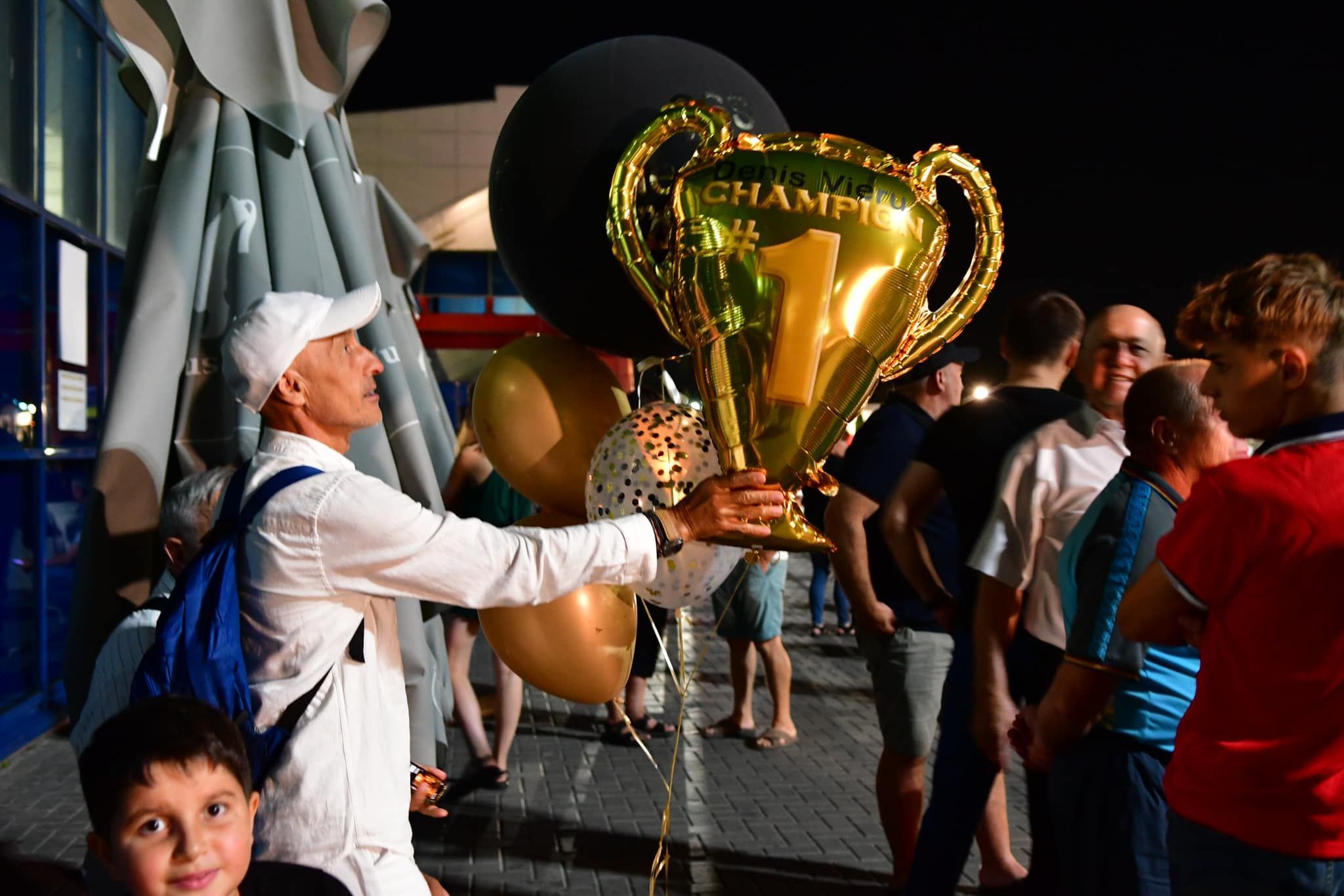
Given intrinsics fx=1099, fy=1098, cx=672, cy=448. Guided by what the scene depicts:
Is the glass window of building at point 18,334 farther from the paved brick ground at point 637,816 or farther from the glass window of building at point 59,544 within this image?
the paved brick ground at point 637,816

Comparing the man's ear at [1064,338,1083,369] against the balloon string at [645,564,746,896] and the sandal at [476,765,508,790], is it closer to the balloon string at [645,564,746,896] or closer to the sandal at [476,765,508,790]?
the balloon string at [645,564,746,896]

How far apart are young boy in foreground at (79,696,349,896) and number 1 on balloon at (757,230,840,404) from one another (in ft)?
3.35

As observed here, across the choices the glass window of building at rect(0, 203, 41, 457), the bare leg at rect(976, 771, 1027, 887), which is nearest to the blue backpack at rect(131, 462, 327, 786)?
the bare leg at rect(976, 771, 1027, 887)

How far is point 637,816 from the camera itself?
4.64 meters

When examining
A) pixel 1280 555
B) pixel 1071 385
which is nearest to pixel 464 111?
pixel 1071 385

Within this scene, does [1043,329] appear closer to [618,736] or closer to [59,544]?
[618,736]

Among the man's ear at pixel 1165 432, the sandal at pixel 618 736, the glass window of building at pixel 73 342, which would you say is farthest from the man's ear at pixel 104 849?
the glass window of building at pixel 73 342

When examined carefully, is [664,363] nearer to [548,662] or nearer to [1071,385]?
[548,662]

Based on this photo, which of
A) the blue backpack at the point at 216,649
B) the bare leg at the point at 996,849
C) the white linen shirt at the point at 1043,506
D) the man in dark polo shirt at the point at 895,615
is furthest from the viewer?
the bare leg at the point at 996,849

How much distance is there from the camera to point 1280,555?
1.70m

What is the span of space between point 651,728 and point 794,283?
439cm

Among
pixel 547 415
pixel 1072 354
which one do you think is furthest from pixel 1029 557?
pixel 547 415

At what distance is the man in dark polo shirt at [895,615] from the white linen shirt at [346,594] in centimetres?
194

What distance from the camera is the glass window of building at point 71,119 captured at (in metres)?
6.23
